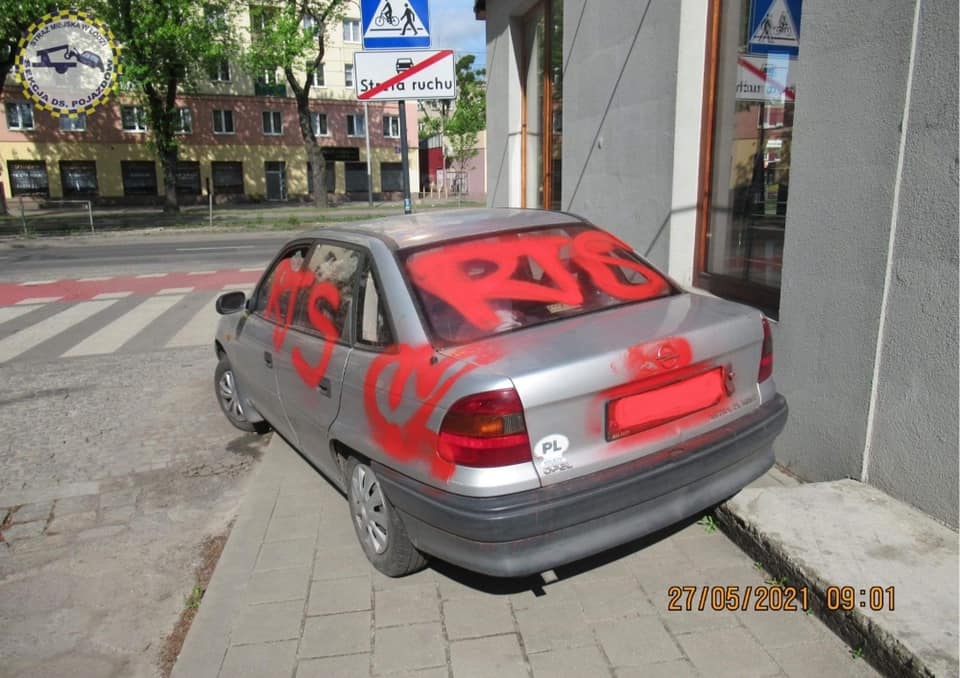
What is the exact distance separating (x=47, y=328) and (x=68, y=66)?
403 inches

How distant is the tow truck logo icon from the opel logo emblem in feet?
58.4

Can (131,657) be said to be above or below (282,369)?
below

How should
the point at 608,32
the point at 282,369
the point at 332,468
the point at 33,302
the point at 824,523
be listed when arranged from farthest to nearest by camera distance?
the point at 33,302, the point at 608,32, the point at 282,369, the point at 332,468, the point at 824,523

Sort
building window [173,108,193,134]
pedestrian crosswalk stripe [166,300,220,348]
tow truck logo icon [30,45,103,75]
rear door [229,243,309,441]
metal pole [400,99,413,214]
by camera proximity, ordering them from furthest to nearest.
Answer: building window [173,108,193,134]
tow truck logo icon [30,45,103,75]
pedestrian crosswalk stripe [166,300,220,348]
metal pole [400,99,413,214]
rear door [229,243,309,441]

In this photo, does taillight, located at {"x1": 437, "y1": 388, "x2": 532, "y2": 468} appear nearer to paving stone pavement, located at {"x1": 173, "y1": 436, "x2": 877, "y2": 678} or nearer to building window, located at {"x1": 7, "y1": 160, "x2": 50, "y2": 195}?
paving stone pavement, located at {"x1": 173, "y1": 436, "x2": 877, "y2": 678}

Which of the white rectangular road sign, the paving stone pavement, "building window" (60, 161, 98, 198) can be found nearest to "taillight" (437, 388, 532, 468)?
the paving stone pavement

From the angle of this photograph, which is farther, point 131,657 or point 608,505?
point 131,657

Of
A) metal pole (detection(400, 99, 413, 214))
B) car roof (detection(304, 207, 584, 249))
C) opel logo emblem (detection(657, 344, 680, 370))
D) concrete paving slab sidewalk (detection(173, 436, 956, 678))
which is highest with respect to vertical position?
metal pole (detection(400, 99, 413, 214))

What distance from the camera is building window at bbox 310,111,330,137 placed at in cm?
4759

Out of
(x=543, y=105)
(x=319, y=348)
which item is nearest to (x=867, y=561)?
(x=319, y=348)

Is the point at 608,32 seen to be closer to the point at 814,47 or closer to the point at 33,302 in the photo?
the point at 814,47

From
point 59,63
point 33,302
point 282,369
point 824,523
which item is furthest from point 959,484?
point 59,63

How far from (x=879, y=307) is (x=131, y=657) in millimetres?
3662

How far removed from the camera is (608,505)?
2654 millimetres
